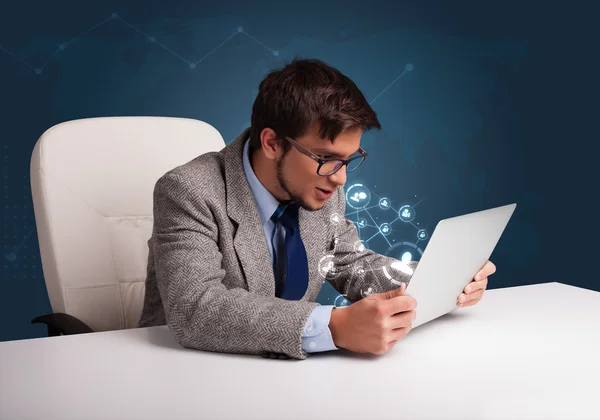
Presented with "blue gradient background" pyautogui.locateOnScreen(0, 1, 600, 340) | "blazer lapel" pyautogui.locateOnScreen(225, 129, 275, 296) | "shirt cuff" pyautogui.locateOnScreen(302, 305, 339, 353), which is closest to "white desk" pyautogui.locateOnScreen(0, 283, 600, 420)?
"shirt cuff" pyautogui.locateOnScreen(302, 305, 339, 353)

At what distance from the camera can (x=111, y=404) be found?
41.4 inches

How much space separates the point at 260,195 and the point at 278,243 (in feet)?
0.44

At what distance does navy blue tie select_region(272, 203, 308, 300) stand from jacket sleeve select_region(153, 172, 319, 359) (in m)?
0.23

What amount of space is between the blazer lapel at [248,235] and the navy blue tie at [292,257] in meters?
0.08

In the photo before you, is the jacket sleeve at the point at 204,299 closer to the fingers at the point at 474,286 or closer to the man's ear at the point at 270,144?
the man's ear at the point at 270,144

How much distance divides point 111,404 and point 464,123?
126 inches

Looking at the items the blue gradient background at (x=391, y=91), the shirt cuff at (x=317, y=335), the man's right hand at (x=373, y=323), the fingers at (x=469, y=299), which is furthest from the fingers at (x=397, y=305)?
the blue gradient background at (x=391, y=91)

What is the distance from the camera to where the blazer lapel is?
62.0 inches

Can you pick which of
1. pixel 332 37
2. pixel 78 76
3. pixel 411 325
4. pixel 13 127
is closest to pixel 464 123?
pixel 332 37

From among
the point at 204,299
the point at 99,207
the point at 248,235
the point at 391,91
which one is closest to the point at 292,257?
the point at 248,235

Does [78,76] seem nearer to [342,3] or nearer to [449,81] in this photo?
[342,3]

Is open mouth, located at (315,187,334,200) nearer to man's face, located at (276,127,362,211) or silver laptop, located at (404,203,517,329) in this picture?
man's face, located at (276,127,362,211)

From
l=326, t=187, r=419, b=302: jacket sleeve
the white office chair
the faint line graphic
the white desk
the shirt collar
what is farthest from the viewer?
the faint line graphic

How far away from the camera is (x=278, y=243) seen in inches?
67.1
